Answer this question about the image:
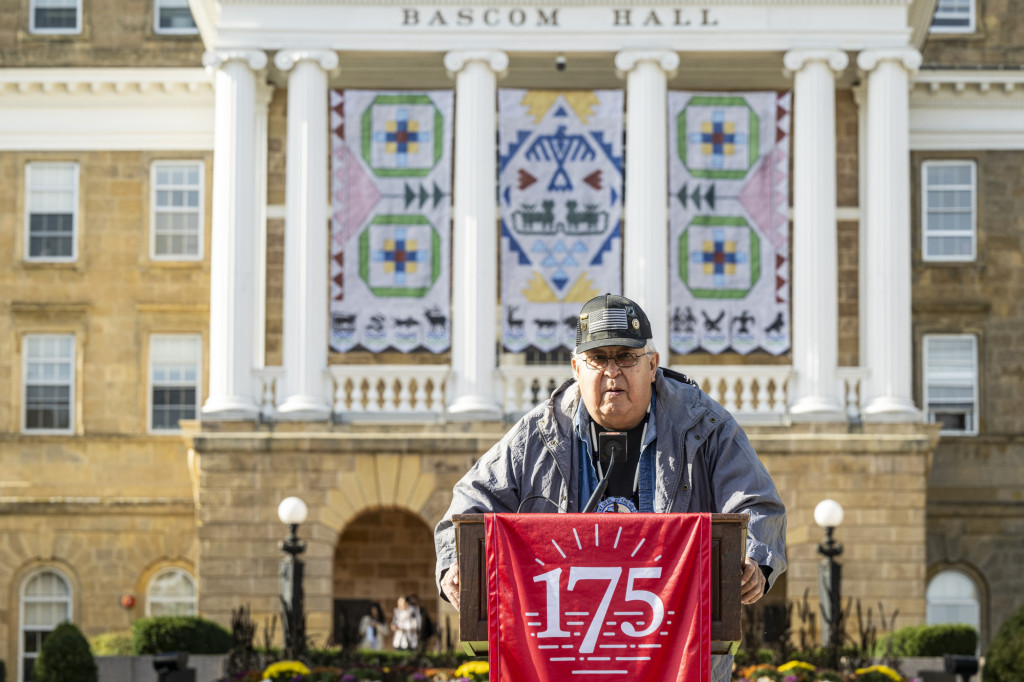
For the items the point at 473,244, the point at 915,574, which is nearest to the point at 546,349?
the point at 473,244

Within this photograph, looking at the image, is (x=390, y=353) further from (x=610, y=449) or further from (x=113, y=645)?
(x=610, y=449)

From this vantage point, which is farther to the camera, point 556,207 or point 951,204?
point 951,204

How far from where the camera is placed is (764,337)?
89.5 ft

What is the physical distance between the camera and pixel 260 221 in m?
Result: 29.8

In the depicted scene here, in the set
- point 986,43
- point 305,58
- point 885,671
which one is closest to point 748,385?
point 305,58

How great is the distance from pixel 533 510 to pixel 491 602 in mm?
502

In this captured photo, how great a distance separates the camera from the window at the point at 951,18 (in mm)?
32750

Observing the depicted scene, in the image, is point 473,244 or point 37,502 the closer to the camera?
point 473,244

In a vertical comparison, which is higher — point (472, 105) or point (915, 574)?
point (472, 105)

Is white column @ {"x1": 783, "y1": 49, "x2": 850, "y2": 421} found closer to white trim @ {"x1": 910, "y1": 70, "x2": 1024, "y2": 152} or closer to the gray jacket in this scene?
white trim @ {"x1": 910, "y1": 70, "x2": 1024, "y2": 152}

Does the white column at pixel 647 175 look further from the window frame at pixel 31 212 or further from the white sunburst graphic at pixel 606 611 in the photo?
the white sunburst graphic at pixel 606 611

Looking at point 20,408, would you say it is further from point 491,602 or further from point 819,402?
point 491,602

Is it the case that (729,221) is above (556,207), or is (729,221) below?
below

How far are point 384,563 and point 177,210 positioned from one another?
7.60 m
